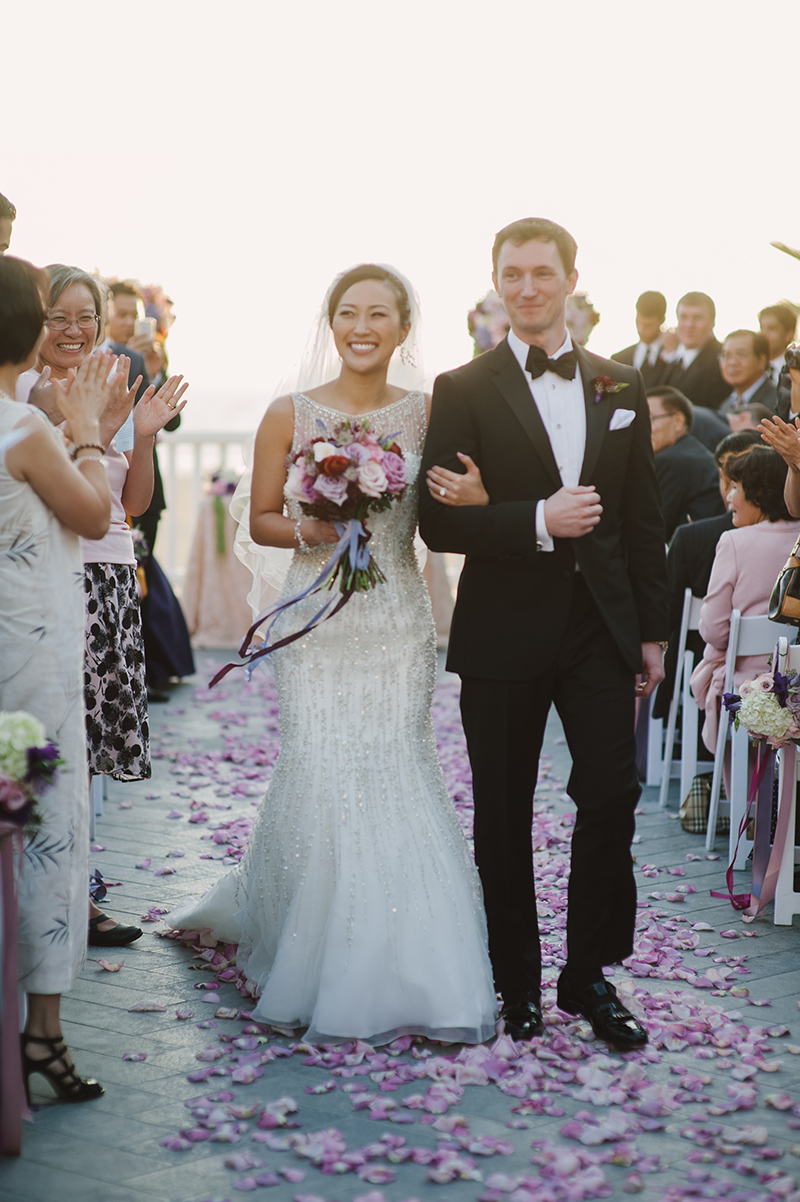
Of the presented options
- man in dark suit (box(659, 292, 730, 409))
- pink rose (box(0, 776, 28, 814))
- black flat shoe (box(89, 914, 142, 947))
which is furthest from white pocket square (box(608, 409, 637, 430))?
man in dark suit (box(659, 292, 730, 409))

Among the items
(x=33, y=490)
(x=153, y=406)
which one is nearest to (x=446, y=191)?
(x=153, y=406)

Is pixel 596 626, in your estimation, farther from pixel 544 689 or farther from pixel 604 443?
pixel 604 443

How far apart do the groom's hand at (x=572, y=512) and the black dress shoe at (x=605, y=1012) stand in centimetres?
117

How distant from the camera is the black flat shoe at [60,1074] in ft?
8.45

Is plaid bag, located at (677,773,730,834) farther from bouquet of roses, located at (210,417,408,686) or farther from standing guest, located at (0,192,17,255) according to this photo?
standing guest, located at (0,192,17,255)

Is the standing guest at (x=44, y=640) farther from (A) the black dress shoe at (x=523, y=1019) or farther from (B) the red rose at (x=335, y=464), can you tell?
(A) the black dress shoe at (x=523, y=1019)

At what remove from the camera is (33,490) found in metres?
2.52

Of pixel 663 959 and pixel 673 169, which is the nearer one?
pixel 663 959

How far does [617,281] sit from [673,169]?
3.79 ft

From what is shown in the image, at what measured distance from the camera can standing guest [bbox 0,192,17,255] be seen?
3520 mm

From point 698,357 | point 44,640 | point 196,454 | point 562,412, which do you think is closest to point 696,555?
point 562,412

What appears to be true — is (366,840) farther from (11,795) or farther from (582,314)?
(582,314)

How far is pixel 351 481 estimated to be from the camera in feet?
9.46

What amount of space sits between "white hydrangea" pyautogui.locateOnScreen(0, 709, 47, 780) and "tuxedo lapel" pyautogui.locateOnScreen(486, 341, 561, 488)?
4.49 ft
